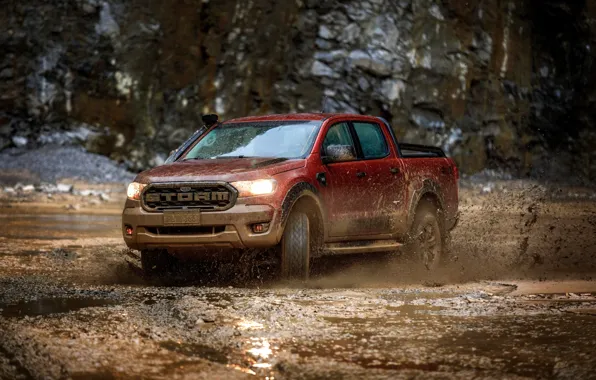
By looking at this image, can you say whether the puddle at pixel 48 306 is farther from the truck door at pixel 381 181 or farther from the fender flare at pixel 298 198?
the truck door at pixel 381 181

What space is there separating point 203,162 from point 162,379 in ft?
16.5

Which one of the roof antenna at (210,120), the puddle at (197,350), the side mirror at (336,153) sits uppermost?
the roof antenna at (210,120)

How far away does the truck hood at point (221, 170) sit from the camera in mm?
9617

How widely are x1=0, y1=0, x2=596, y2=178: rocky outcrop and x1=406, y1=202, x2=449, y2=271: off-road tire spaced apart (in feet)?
84.9

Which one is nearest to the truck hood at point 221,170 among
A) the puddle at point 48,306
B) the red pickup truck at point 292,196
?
the red pickup truck at point 292,196

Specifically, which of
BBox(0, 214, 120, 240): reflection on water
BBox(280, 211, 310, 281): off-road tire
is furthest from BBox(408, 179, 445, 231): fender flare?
BBox(0, 214, 120, 240): reflection on water

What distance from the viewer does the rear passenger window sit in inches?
447

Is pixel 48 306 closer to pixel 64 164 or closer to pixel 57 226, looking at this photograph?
pixel 57 226

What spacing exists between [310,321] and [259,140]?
3.71 metres

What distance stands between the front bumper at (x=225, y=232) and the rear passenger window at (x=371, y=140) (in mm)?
2096

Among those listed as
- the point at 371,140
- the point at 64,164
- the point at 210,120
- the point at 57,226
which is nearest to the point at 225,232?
the point at 210,120

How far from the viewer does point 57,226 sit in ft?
60.4

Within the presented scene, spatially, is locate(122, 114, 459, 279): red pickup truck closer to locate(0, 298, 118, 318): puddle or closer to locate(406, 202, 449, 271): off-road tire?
locate(406, 202, 449, 271): off-road tire

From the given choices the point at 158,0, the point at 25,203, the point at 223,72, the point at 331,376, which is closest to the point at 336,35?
the point at 223,72
